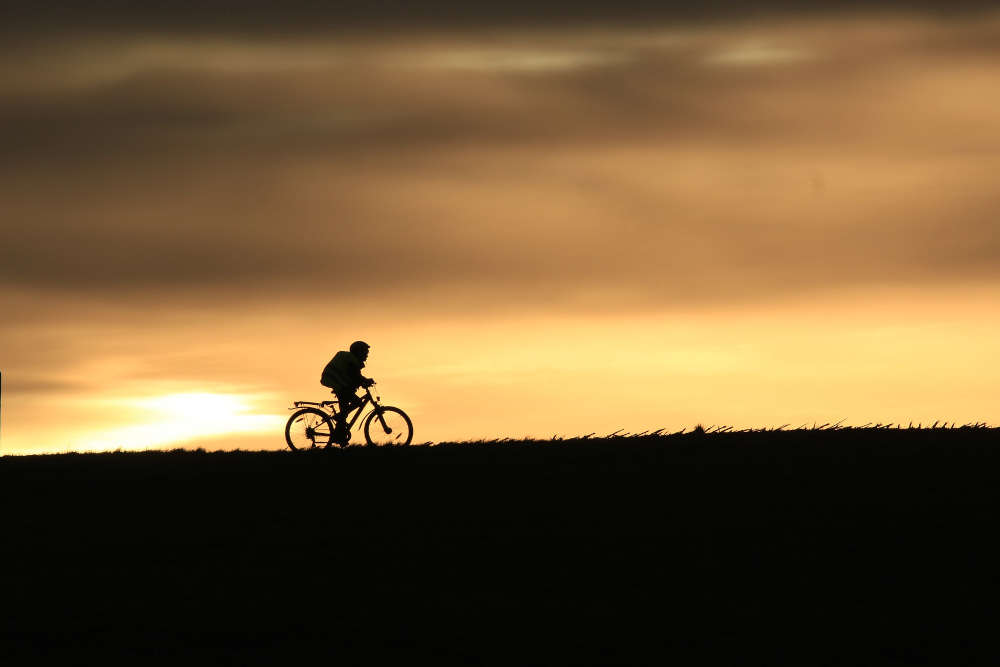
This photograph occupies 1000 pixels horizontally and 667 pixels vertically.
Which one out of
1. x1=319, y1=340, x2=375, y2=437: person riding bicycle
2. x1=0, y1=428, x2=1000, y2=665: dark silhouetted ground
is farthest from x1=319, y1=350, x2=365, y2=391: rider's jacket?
x1=0, y1=428, x2=1000, y2=665: dark silhouetted ground

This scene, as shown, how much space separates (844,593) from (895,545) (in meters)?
2.56

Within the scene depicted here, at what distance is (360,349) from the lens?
28016 millimetres

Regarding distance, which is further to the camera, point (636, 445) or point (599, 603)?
point (636, 445)

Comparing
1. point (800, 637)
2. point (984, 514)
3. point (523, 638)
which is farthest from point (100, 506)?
point (984, 514)

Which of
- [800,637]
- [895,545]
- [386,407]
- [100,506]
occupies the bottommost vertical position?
[800,637]

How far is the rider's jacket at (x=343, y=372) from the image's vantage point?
2816 cm

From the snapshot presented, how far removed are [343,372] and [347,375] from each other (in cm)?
12

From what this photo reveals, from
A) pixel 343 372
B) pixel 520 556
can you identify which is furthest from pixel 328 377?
pixel 520 556

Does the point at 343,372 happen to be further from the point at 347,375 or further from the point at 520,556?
the point at 520,556

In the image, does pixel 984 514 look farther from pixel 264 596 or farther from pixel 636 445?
pixel 264 596

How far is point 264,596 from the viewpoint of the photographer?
19219 mm

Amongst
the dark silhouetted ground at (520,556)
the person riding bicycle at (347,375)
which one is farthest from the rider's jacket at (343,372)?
the dark silhouetted ground at (520,556)

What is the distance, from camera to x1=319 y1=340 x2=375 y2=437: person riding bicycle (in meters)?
28.1

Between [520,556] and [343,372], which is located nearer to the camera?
[520,556]
